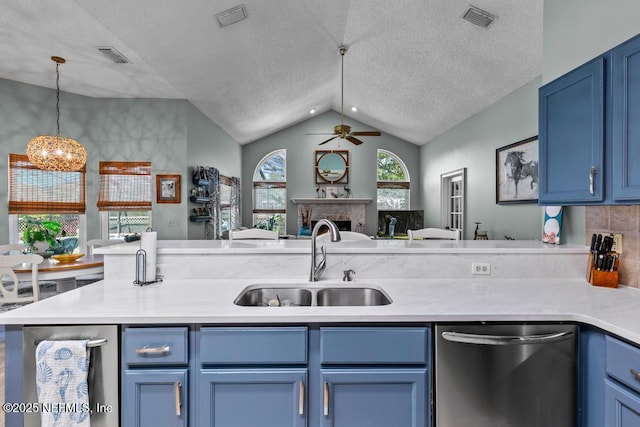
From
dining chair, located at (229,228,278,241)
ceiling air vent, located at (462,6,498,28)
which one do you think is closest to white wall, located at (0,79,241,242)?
dining chair, located at (229,228,278,241)

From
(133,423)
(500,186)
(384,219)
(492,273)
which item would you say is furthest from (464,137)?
(133,423)

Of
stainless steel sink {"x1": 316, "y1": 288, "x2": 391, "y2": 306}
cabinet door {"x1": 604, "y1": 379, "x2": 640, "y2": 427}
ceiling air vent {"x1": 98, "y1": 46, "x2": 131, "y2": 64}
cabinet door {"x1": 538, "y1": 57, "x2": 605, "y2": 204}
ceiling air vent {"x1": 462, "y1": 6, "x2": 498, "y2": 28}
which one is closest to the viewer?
cabinet door {"x1": 604, "y1": 379, "x2": 640, "y2": 427}

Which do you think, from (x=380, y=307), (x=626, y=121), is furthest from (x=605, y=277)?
(x=380, y=307)

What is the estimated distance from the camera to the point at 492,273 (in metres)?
1.88

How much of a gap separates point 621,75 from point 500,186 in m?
2.86

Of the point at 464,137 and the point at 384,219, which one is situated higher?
the point at 464,137

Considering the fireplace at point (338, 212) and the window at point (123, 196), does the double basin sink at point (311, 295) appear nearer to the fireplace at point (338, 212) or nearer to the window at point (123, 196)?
the window at point (123, 196)

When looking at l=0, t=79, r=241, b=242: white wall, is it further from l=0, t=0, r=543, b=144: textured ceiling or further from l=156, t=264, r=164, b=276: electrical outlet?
l=156, t=264, r=164, b=276: electrical outlet

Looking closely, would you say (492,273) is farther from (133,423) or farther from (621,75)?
(133,423)

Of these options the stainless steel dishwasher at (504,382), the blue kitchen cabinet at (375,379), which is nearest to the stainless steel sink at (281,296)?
the blue kitchen cabinet at (375,379)

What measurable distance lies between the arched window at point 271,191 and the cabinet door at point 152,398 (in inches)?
245

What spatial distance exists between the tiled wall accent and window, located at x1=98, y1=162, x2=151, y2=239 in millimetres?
4855

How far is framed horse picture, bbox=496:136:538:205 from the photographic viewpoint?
11.4 ft

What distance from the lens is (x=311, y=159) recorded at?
7.48 metres
